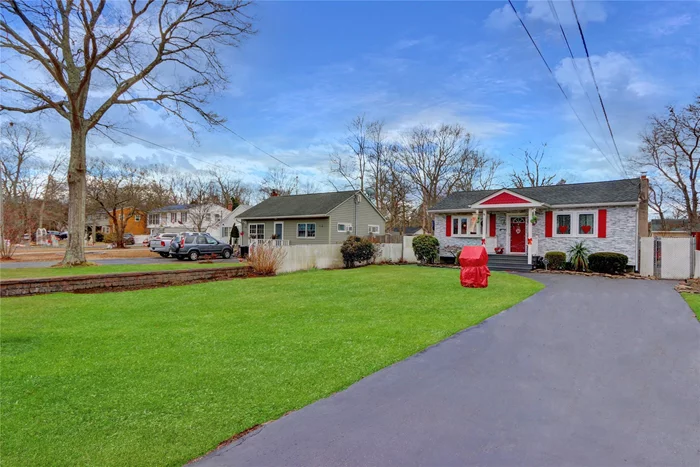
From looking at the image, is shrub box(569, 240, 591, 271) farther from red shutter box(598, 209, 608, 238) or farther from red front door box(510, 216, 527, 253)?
red front door box(510, 216, 527, 253)

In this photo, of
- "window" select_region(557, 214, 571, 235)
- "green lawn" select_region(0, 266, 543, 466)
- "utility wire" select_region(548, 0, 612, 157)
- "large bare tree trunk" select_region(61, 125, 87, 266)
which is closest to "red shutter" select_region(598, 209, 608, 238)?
"window" select_region(557, 214, 571, 235)

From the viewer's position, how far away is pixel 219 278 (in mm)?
13484

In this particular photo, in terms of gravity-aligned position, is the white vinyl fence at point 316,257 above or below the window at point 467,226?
below

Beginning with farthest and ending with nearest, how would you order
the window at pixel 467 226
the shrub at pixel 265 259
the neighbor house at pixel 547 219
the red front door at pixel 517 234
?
the window at pixel 467 226 → the red front door at pixel 517 234 → the neighbor house at pixel 547 219 → the shrub at pixel 265 259

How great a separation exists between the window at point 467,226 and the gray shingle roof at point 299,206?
8711 millimetres

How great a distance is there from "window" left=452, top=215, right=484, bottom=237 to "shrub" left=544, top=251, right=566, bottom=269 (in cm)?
380

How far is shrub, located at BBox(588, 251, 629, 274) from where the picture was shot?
52.0 ft

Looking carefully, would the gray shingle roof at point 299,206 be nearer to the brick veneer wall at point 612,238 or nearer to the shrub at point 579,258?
the brick veneer wall at point 612,238

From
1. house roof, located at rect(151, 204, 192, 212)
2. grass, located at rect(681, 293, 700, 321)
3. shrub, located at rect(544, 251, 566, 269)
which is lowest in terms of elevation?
grass, located at rect(681, 293, 700, 321)

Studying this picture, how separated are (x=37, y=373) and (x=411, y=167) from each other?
115 feet

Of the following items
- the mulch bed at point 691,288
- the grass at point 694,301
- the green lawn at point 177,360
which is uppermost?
the mulch bed at point 691,288

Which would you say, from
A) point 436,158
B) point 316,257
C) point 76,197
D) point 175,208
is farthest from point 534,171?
point 175,208

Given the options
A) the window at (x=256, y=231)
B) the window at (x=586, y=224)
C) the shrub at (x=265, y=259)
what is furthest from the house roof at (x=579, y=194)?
the window at (x=256, y=231)

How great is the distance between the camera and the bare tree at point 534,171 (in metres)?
38.2
